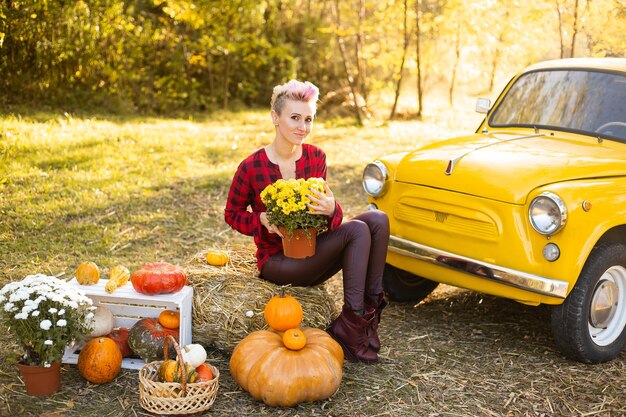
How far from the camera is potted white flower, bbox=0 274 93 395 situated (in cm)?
324

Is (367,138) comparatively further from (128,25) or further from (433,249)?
(433,249)

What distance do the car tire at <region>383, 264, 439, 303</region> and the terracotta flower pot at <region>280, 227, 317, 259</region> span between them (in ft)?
4.27

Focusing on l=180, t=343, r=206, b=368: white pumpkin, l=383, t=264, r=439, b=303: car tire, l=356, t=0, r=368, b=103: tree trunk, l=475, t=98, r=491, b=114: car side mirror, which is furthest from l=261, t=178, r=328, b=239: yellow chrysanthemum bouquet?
l=356, t=0, r=368, b=103: tree trunk

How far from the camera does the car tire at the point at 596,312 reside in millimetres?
3885

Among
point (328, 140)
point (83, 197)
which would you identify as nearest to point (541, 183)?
point (83, 197)

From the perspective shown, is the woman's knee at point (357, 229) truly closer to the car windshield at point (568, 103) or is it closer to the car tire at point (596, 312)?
the car tire at point (596, 312)

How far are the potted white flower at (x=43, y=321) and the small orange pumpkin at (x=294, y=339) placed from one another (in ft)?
3.20

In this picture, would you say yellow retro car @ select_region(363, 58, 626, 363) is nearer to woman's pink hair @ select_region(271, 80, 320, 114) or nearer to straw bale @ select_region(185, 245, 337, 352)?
straw bale @ select_region(185, 245, 337, 352)

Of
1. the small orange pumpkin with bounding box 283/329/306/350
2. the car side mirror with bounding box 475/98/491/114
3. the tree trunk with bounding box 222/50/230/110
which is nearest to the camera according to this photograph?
the small orange pumpkin with bounding box 283/329/306/350

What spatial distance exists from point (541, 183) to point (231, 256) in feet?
6.44

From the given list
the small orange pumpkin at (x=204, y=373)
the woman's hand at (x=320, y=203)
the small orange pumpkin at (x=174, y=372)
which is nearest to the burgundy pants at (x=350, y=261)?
the woman's hand at (x=320, y=203)

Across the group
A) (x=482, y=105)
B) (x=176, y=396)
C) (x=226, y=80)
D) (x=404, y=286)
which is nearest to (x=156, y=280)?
(x=176, y=396)

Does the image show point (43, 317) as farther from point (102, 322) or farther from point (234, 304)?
point (234, 304)

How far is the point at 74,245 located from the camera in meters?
5.57
